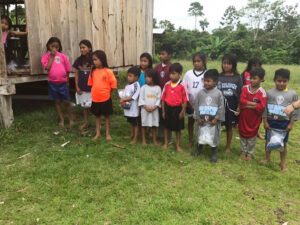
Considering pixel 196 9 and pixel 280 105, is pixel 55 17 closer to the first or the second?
pixel 280 105

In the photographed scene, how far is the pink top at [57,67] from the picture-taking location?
15.0ft

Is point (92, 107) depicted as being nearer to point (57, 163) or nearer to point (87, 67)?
point (87, 67)

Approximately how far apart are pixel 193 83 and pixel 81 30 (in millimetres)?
3236

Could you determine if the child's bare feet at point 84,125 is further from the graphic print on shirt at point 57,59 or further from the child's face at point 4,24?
the child's face at point 4,24

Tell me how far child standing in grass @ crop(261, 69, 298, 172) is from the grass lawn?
676 millimetres

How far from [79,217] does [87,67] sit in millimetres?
2942

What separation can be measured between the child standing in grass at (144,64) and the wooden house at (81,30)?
6.54ft

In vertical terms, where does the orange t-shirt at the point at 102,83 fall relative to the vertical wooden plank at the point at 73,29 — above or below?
below

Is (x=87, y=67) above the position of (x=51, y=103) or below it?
above

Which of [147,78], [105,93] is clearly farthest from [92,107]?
[147,78]

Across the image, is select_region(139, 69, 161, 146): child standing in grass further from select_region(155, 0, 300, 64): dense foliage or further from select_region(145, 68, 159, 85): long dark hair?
select_region(155, 0, 300, 64): dense foliage

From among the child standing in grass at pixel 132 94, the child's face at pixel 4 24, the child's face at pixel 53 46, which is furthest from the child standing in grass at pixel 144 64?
the child's face at pixel 4 24

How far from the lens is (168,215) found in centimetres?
253

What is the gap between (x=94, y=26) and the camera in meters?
6.20
